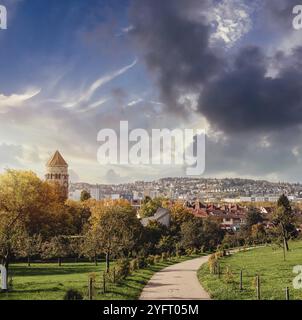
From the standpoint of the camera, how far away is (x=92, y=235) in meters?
23.6

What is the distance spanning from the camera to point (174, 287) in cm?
1501

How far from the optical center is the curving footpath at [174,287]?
12711mm

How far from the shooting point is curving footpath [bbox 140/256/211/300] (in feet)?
41.7

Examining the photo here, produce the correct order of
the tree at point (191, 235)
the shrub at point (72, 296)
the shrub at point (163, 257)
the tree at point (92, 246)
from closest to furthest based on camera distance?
the shrub at point (72, 296), the tree at point (92, 246), the shrub at point (163, 257), the tree at point (191, 235)

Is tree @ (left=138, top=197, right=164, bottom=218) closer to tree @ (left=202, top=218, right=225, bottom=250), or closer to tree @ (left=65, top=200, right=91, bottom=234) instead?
tree @ (left=202, top=218, right=225, bottom=250)

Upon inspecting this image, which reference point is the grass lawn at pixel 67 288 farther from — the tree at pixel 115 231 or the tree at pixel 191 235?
the tree at pixel 191 235

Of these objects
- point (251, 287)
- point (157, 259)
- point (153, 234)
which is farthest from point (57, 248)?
point (251, 287)

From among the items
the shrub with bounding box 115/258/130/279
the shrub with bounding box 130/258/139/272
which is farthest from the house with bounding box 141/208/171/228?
the shrub with bounding box 115/258/130/279

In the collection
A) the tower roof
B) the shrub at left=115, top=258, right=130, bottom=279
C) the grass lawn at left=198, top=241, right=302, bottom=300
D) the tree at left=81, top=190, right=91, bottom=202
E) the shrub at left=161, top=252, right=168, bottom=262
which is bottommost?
the shrub at left=161, top=252, right=168, bottom=262

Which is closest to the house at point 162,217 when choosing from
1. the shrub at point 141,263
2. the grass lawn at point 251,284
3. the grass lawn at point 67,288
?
the shrub at point 141,263

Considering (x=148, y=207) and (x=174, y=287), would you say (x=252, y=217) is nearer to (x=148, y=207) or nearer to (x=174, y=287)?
(x=148, y=207)
